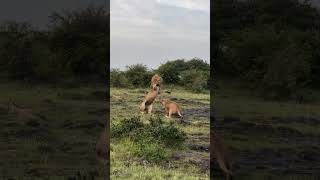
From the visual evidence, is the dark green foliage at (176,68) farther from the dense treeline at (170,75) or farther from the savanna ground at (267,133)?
the savanna ground at (267,133)

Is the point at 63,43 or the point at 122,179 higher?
the point at 63,43

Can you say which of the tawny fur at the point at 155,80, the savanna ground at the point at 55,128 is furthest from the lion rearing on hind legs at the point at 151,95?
the savanna ground at the point at 55,128

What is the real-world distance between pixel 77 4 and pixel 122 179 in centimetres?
187

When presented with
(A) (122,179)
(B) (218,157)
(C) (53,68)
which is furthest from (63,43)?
Result: (B) (218,157)

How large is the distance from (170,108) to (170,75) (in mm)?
385

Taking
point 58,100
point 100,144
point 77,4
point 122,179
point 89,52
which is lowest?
point 122,179

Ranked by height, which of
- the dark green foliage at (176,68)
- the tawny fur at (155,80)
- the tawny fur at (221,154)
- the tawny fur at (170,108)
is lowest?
the tawny fur at (221,154)

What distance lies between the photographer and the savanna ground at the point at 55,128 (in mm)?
5426

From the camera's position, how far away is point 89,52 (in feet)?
18.8

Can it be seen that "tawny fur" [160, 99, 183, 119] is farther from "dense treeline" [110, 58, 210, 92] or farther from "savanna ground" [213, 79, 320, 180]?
"savanna ground" [213, 79, 320, 180]

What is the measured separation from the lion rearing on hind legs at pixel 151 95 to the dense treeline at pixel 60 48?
53 cm

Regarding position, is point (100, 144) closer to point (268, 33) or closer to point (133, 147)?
point (133, 147)

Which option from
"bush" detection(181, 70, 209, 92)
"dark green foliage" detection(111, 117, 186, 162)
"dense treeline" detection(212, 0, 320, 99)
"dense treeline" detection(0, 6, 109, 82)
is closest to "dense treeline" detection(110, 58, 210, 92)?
"bush" detection(181, 70, 209, 92)

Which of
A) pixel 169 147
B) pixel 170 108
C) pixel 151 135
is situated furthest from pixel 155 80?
pixel 169 147
